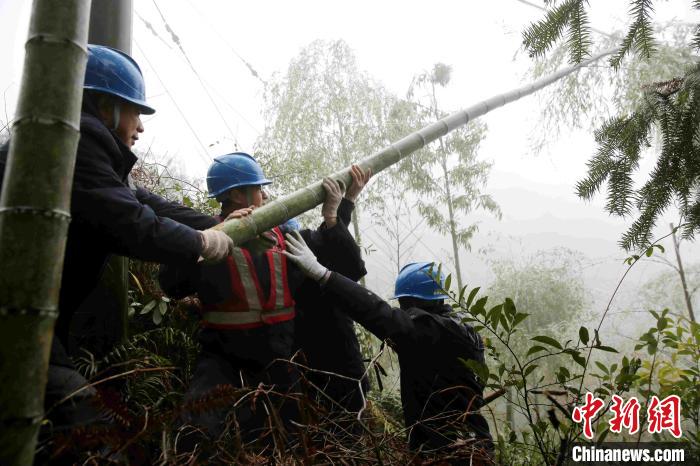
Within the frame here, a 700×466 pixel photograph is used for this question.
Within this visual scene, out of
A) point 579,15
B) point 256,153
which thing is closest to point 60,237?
point 579,15

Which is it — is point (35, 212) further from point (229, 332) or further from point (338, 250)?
point (338, 250)

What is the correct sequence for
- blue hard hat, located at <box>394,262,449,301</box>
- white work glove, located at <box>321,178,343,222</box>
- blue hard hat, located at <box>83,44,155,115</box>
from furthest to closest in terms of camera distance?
blue hard hat, located at <box>394,262,449,301</box> < white work glove, located at <box>321,178,343,222</box> < blue hard hat, located at <box>83,44,155,115</box>

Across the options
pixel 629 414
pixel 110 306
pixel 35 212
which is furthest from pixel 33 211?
pixel 110 306

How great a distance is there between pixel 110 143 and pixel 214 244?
57cm

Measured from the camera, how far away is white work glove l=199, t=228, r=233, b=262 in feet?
5.99

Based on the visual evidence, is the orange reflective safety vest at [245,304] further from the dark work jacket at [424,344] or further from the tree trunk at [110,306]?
the tree trunk at [110,306]

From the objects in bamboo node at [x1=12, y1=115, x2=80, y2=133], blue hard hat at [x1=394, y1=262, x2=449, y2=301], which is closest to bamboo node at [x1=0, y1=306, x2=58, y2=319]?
bamboo node at [x1=12, y1=115, x2=80, y2=133]

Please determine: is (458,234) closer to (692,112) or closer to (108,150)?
(692,112)

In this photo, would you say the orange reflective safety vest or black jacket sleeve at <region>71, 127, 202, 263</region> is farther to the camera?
the orange reflective safety vest

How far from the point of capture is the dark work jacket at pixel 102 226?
1.59 m

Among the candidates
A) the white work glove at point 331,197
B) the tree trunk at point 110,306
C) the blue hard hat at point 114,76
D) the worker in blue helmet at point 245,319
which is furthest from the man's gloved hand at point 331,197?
the tree trunk at point 110,306

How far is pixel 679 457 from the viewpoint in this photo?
1.88 meters

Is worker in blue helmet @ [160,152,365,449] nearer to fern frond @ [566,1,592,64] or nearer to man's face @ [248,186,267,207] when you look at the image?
man's face @ [248,186,267,207]

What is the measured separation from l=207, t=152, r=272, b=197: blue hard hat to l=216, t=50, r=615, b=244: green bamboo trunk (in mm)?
495
